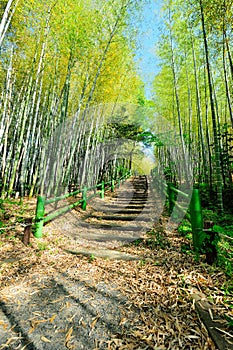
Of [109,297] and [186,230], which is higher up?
[186,230]

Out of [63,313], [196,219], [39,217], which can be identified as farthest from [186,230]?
[39,217]

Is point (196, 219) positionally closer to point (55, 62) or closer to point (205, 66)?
point (55, 62)

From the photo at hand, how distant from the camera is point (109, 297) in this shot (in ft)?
5.90

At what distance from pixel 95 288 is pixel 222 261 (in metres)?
1.38

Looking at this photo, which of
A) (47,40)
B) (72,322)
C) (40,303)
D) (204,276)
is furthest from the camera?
(47,40)

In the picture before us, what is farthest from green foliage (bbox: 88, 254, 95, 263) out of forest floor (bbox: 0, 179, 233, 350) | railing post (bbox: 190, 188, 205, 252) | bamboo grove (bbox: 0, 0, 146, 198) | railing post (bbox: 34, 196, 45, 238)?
bamboo grove (bbox: 0, 0, 146, 198)

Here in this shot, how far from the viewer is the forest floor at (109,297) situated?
1313 mm

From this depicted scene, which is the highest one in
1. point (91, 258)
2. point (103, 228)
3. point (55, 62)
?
point (55, 62)

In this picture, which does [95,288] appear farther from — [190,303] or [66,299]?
[190,303]

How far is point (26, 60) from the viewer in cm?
518

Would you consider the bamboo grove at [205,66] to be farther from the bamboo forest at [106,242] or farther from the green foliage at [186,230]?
the green foliage at [186,230]

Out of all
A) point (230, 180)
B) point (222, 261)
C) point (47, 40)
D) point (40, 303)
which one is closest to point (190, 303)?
point (222, 261)

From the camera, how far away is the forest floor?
1313 mm

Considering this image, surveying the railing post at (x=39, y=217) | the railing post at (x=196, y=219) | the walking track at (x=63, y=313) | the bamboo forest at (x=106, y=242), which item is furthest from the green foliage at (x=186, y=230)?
the railing post at (x=39, y=217)
